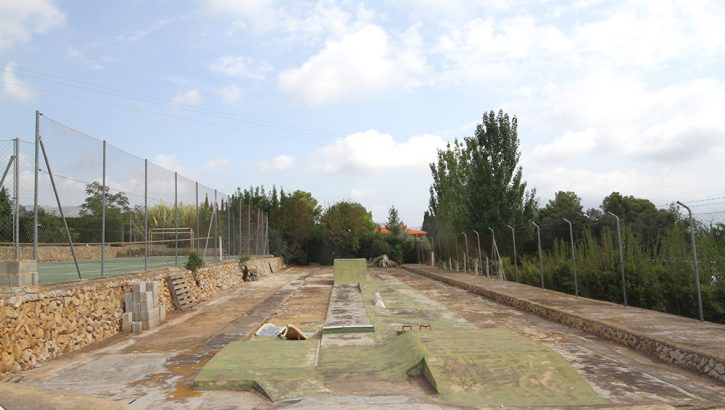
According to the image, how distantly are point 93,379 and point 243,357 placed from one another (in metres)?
1.67

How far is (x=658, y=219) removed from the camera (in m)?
27.1

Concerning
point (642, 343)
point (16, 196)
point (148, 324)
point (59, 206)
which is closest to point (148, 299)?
point (148, 324)

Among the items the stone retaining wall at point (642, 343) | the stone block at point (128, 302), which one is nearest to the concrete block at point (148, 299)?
the stone block at point (128, 302)

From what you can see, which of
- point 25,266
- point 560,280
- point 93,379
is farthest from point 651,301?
point 25,266

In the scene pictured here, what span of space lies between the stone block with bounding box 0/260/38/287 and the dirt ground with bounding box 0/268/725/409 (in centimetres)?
117

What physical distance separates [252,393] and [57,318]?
13.0 feet

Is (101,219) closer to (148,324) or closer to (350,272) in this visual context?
(148,324)

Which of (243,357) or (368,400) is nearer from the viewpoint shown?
(368,400)

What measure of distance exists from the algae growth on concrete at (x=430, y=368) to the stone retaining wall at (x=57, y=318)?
8.06 ft

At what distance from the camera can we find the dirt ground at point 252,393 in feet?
16.6

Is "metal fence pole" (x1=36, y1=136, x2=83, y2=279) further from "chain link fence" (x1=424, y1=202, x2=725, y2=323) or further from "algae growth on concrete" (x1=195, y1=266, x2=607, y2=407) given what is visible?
"chain link fence" (x1=424, y1=202, x2=725, y2=323)

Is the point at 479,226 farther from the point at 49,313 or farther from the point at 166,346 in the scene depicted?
the point at 49,313

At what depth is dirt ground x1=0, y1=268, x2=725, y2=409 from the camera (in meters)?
5.05

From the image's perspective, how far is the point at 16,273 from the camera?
23.7 ft
